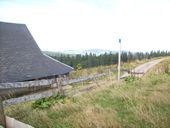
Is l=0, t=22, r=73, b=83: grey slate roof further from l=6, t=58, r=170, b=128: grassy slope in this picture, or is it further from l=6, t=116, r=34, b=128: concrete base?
l=6, t=116, r=34, b=128: concrete base

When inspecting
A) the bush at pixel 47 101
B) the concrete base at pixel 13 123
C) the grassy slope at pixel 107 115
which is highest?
the concrete base at pixel 13 123

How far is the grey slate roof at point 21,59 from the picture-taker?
61.0 feet

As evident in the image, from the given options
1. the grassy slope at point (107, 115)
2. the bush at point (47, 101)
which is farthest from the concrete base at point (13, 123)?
the bush at point (47, 101)

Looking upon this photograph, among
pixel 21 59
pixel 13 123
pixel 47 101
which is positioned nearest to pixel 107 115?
pixel 13 123

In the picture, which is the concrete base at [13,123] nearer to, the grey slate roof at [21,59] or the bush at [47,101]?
the bush at [47,101]

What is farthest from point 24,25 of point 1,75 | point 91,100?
point 91,100

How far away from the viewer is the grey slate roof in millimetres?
18594

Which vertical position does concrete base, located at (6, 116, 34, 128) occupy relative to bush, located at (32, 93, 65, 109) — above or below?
above

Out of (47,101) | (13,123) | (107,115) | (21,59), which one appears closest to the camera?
(13,123)

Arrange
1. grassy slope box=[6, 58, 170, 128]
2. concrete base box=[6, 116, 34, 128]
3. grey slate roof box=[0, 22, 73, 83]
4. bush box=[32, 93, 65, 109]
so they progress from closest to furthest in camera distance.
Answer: concrete base box=[6, 116, 34, 128] → grassy slope box=[6, 58, 170, 128] → bush box=[32, 93, 65, 109] → grey slate roof box=[0, 22, 73, 83]

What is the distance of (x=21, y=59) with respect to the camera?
21031mm

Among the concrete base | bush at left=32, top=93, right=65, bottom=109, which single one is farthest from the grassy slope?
the concrete base

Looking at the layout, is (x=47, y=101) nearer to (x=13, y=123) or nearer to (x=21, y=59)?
(x=13, y=123)

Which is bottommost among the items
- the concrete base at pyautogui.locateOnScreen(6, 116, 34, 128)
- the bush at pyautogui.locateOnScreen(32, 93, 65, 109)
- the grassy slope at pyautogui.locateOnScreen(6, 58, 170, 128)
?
the bush at pyautogui.locateOnScreen(32, 93, 65, 109)
